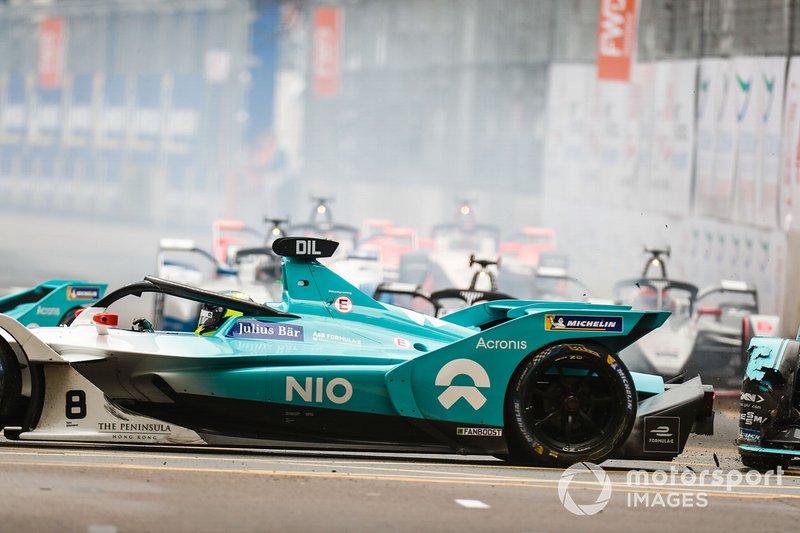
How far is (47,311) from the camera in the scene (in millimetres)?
11359

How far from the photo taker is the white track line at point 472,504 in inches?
240

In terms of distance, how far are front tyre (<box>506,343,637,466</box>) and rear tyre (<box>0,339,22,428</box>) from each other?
253 centimetres

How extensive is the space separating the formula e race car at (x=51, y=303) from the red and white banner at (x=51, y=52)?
993 inches

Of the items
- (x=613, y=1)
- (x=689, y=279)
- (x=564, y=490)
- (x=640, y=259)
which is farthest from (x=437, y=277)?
(x=564, y=490)

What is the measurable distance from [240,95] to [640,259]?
566 inches

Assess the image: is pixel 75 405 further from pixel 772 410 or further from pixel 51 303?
pixel 51 303

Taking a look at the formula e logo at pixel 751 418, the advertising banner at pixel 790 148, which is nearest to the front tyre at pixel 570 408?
the formula e logo at pixel 751 418

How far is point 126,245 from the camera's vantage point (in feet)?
107

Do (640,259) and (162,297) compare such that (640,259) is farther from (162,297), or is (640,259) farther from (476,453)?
(476,453)

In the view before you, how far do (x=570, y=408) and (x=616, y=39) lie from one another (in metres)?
21.0

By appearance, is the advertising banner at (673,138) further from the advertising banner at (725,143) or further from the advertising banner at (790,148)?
the advertising banner at (790,148)

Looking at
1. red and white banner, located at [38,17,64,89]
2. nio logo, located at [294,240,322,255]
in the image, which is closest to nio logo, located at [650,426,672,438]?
nio logo, located at [294,240,322,255]

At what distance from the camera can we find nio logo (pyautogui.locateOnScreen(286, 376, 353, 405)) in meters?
7.44

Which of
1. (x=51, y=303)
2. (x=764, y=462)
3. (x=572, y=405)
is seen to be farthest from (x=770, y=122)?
(x=572, y=405)
